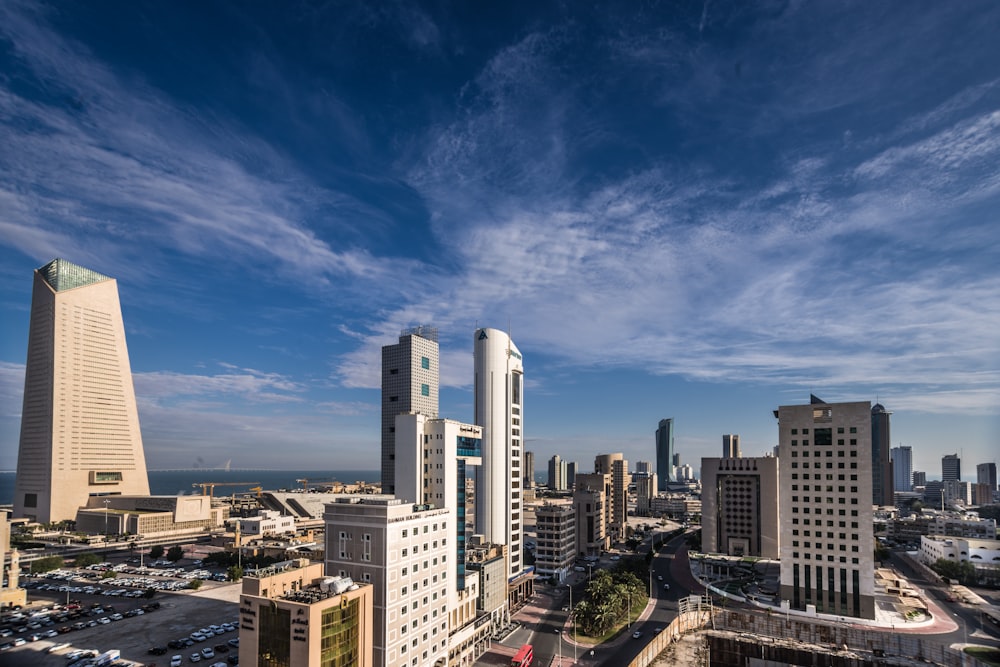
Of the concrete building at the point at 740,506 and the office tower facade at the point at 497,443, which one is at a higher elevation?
the office tower facade at the point at 497,443

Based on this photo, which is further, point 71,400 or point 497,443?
point 71,400

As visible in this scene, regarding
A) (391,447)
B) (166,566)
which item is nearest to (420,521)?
(166,566)

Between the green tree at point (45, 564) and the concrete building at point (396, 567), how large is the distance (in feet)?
213

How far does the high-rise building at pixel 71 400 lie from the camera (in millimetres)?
115062

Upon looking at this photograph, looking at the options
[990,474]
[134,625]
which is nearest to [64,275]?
[134,625]

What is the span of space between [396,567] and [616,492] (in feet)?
315

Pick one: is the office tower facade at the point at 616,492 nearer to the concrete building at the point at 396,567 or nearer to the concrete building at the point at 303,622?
the concrete building at the point at 396,567

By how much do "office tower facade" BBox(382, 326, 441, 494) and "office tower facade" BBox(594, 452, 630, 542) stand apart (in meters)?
43.3

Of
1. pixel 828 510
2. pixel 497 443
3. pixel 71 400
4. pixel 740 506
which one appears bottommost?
pixel 740 506

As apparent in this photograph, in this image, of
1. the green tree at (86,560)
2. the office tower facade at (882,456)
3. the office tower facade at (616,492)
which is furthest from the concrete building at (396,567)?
the office tower facade at (882,456)

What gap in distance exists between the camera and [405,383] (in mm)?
115250

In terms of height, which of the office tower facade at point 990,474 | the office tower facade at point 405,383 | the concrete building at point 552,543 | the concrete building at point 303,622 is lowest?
the office tower facade at point 990,474

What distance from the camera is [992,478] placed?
195m

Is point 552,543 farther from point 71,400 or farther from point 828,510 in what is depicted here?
point 71,400
